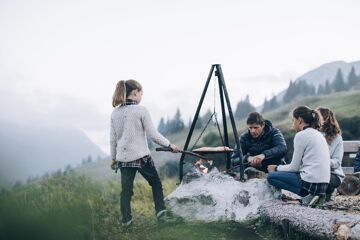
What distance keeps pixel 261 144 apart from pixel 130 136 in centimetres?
253

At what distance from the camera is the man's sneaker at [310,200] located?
6.28m

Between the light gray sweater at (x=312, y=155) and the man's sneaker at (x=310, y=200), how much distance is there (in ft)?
0.99

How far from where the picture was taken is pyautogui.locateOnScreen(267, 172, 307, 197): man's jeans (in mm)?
6406

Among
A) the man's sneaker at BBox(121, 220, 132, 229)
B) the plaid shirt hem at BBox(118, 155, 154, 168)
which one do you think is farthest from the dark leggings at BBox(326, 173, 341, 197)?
the man's sneaker at BBox(121, 220, 132, 229)

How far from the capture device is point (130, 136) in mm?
6379

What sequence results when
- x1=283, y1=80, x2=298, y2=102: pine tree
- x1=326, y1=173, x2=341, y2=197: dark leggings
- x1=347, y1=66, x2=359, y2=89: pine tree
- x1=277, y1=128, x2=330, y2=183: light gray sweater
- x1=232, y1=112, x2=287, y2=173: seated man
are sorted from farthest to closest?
1. x1=283, y1=80, x2=298, y2=102: pine tree
2. x1=347, y1=66, x2=359, y2=89: pine tree
3. x1=232, y1=112, x2=287, y2=173: seated man
4. x1=326, y1=173, x2=341, y2=197: dark leggings
5. x1=277, y1=128, x2=330, y2=183: light gray sweater

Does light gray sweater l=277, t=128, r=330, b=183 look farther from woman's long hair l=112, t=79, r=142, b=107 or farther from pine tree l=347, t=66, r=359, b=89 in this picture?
pine tree l=347, t=66, r=359, b=89

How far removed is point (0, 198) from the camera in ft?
4.34

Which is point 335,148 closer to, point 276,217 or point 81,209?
point 276,217

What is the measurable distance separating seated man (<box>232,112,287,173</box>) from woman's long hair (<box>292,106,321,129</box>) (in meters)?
1.07

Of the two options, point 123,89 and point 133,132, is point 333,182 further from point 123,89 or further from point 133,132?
point 123,89

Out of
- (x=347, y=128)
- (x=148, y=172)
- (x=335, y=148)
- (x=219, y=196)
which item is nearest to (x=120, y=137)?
(x=148, y=172)

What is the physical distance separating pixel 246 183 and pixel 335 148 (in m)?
1.58

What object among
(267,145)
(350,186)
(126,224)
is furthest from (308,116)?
(350,186)
